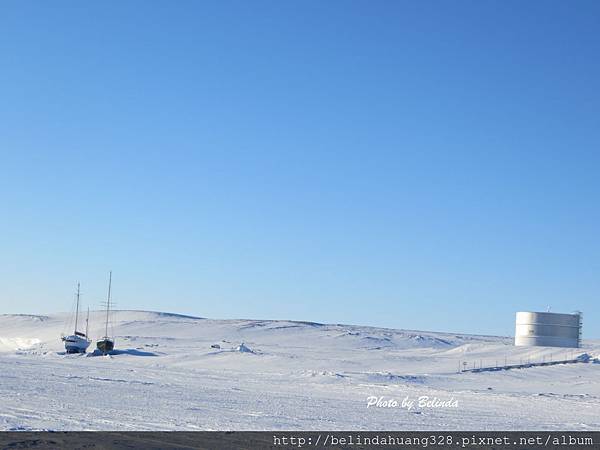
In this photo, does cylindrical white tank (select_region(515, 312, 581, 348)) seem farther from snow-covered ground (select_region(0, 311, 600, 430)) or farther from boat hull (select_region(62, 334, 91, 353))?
boat hull (select_region(62, 334, 91, 353))

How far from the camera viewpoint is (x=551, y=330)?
2980 inches

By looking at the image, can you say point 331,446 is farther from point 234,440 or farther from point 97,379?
point 97,379

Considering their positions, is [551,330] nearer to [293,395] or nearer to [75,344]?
[75,344]

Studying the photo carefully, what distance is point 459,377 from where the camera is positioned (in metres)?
50.2

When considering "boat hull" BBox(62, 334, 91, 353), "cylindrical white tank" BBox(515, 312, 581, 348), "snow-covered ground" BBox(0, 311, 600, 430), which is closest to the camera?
"snow-covered ground" BBox(0, 311, 600, 430)

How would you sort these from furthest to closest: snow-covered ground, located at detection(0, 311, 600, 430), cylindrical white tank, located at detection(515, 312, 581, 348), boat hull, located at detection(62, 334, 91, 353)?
cylindrical white tank, located at detection(515, 312, 581, 348)
boat hull, located at detection(62, 334, 91, 353)
snow-covered ground, located at detection(0, 311, 600, 430)

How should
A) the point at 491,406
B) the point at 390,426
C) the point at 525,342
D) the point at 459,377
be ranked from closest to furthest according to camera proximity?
the point at 390,426 < the point at 491,406 < the point at 459,377 < the point at 525,342

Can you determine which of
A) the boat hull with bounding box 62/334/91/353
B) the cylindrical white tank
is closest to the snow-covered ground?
the boat hull with bounding box 62/334/91/353

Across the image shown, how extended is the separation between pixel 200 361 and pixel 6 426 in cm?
4409

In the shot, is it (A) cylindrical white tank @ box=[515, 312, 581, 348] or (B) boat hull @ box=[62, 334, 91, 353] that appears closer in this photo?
(B) boat hull @ box=[62, 334, 91, 353]

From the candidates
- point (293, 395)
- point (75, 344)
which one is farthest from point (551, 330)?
point (293, 395)

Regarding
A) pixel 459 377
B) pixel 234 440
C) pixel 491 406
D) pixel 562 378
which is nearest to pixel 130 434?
pixel 234 440

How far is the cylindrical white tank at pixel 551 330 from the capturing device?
248 ft

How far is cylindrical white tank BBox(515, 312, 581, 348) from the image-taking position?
248 feet
